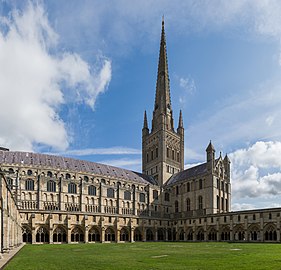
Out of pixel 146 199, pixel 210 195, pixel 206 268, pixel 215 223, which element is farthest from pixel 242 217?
pixel 206 268

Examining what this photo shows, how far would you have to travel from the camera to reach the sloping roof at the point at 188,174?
262ft

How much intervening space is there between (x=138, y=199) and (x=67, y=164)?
19815 mm

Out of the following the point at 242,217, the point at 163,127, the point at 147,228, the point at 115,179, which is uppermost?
the point at 163,127

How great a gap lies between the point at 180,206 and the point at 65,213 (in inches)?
1300

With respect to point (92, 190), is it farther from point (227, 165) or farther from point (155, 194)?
point (227, 165)

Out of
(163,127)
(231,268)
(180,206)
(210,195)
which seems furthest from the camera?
(163,127)

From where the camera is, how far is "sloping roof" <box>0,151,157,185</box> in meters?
72.3

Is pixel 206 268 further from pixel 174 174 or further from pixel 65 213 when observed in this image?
pixel 174 174

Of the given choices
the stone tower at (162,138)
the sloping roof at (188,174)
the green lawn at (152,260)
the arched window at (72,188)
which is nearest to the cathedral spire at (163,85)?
the stone tower at (162,138)

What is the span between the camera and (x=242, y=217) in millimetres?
58281

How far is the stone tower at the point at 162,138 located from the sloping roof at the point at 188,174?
2.04 metres

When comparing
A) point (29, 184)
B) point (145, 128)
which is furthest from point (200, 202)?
point (29, 184)

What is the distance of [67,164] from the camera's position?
261 feet

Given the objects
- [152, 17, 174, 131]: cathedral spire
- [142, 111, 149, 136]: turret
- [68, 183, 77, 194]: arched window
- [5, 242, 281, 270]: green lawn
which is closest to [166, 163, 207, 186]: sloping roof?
[152, 17, 174, 131]: cathedral spire
